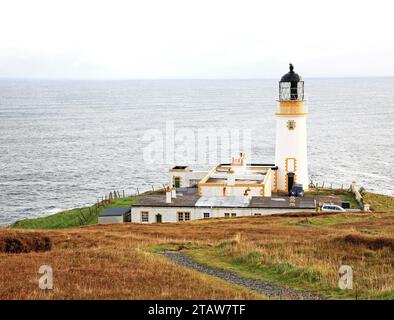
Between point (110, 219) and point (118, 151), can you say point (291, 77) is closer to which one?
point (110, 219)

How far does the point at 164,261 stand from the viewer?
19.8 metres

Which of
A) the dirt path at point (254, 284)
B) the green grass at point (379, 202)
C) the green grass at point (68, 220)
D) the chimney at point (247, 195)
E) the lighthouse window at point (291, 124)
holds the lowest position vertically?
the green grass at point (68, 220)

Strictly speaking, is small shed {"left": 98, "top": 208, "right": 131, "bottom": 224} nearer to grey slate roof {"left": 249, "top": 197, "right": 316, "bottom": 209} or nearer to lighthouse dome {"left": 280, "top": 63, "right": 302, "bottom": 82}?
grey slate roof {"left": 249, "top": 197, "right": 316, "bottom": 209}

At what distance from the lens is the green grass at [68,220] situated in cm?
4741

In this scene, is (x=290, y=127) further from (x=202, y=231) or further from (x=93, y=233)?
(x=93, y=233)

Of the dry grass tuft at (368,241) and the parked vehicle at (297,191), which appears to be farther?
the parked vehicle at (297,191)

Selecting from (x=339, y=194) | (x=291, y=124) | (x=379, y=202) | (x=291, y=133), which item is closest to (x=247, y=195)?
(x=291, y=133)

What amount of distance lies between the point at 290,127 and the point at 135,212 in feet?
55.7

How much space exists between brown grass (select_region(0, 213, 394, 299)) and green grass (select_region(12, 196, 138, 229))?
17115 millimetres

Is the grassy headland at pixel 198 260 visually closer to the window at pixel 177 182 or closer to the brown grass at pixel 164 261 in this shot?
the brown grass at pixel 164 261

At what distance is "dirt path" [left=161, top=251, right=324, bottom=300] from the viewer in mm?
15344

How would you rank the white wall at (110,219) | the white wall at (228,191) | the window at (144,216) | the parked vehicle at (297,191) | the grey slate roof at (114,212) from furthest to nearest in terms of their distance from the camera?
the parked vehicle at (297,191) → the white wall at (228,191) → the grey slate roof at (114,212) → the white wall at (110,219) → the window at (144,216)

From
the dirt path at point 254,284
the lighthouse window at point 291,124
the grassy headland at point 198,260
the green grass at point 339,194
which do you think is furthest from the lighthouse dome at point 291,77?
the dirt path at point 254,284
